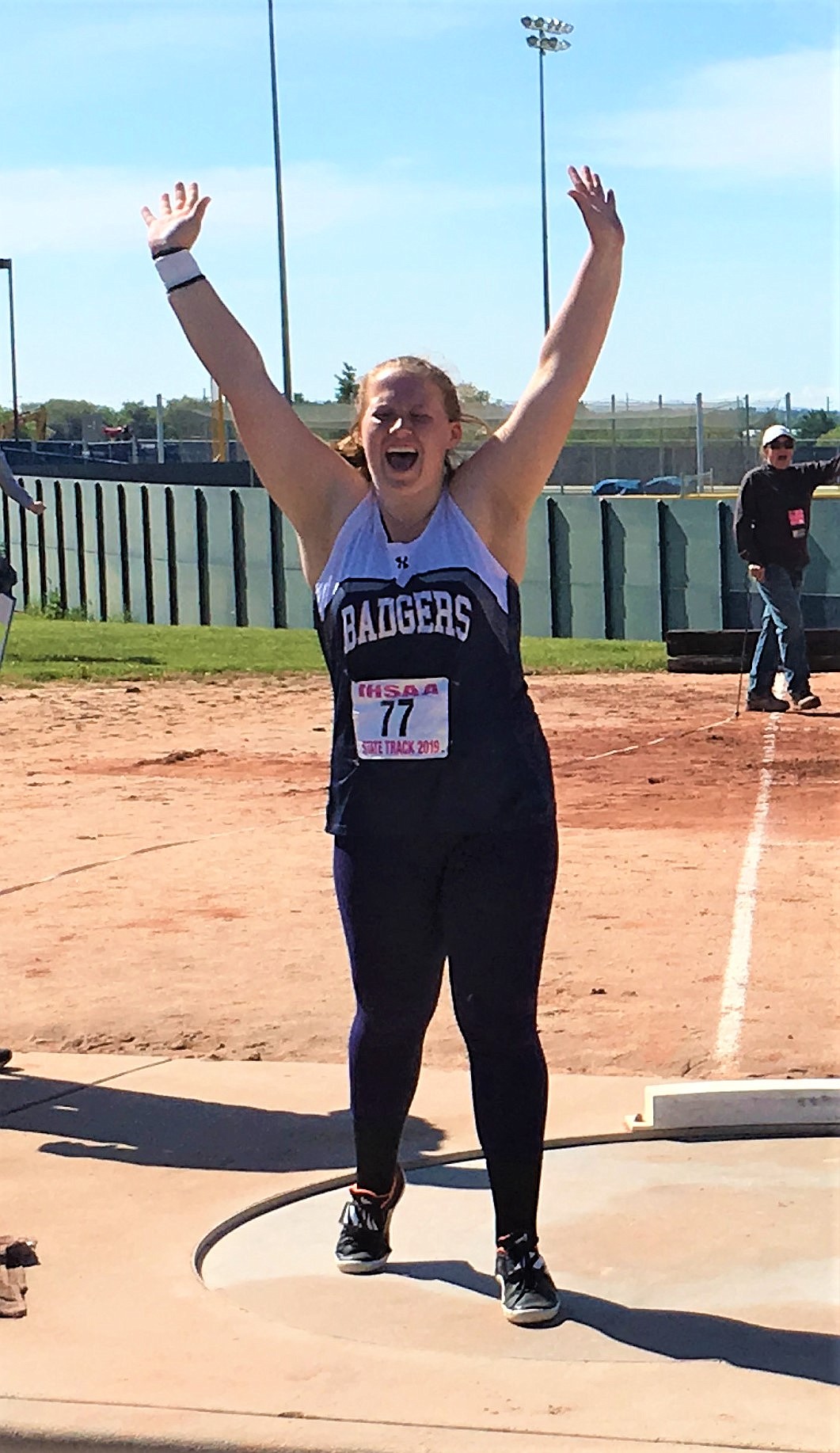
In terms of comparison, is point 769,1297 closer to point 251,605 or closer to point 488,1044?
point 488,1044

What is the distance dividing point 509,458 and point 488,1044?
119 cm

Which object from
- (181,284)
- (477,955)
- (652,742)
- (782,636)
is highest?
(181,284)

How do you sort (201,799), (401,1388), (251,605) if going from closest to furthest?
(401,1388) < (201,799) < (251,605)

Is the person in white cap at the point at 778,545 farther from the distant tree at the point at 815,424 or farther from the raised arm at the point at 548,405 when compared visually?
the distant tree at the point at 815,424

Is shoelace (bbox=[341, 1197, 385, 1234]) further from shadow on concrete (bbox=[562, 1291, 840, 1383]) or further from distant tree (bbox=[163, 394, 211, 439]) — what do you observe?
distant tree (bbox=[163, 394, 211, 439])

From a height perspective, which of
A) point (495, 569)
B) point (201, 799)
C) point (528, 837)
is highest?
point (495, 569)

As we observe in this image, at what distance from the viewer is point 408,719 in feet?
13.8

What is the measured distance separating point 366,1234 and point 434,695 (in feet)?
4.03

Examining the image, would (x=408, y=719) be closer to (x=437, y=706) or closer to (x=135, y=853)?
(x=437, y=706)

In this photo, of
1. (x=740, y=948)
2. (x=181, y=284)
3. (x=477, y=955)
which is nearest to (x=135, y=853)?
(x=740, y=948)

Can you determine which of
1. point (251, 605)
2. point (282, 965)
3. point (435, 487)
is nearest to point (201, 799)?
point (282, 965)

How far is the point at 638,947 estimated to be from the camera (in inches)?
315

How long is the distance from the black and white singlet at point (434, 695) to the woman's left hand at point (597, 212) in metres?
0.68

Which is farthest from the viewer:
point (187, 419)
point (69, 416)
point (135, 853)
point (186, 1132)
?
point (69, 416)
